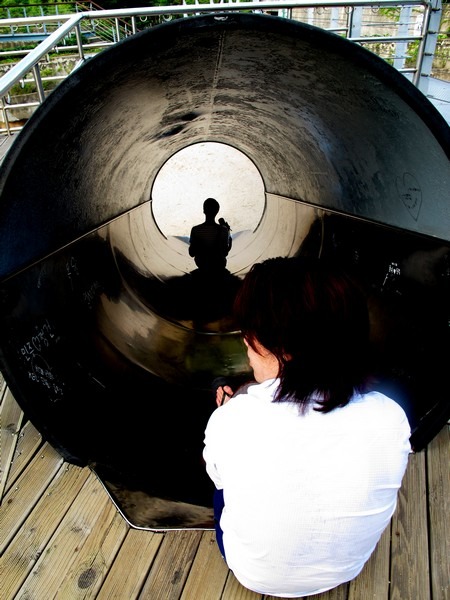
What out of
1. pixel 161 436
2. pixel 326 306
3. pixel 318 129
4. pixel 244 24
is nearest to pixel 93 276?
pixel 161 436

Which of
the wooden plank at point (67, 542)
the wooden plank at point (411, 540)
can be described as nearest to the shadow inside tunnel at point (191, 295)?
the wooden plank at point (67, 542)

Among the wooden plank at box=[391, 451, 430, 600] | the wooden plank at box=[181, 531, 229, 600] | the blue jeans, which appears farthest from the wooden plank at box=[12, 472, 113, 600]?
the wooden plank at box=[391, 451, 430, 600]

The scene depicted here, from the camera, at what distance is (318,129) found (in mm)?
3133

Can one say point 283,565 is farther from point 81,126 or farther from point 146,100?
point 146,100

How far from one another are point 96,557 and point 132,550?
155 mm

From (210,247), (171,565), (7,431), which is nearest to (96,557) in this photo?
(171,565)

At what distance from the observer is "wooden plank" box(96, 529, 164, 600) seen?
2.03 metres

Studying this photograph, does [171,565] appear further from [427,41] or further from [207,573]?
[427,41]

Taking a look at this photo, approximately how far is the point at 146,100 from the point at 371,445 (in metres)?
2.20

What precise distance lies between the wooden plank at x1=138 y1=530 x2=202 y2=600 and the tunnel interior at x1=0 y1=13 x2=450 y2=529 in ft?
0.28

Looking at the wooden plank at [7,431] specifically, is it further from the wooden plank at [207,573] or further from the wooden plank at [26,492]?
the wooden plank at [207,573]

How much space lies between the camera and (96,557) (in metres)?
2.17

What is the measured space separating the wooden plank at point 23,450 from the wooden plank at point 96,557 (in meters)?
0.56

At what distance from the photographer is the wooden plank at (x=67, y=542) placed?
6.76ft
